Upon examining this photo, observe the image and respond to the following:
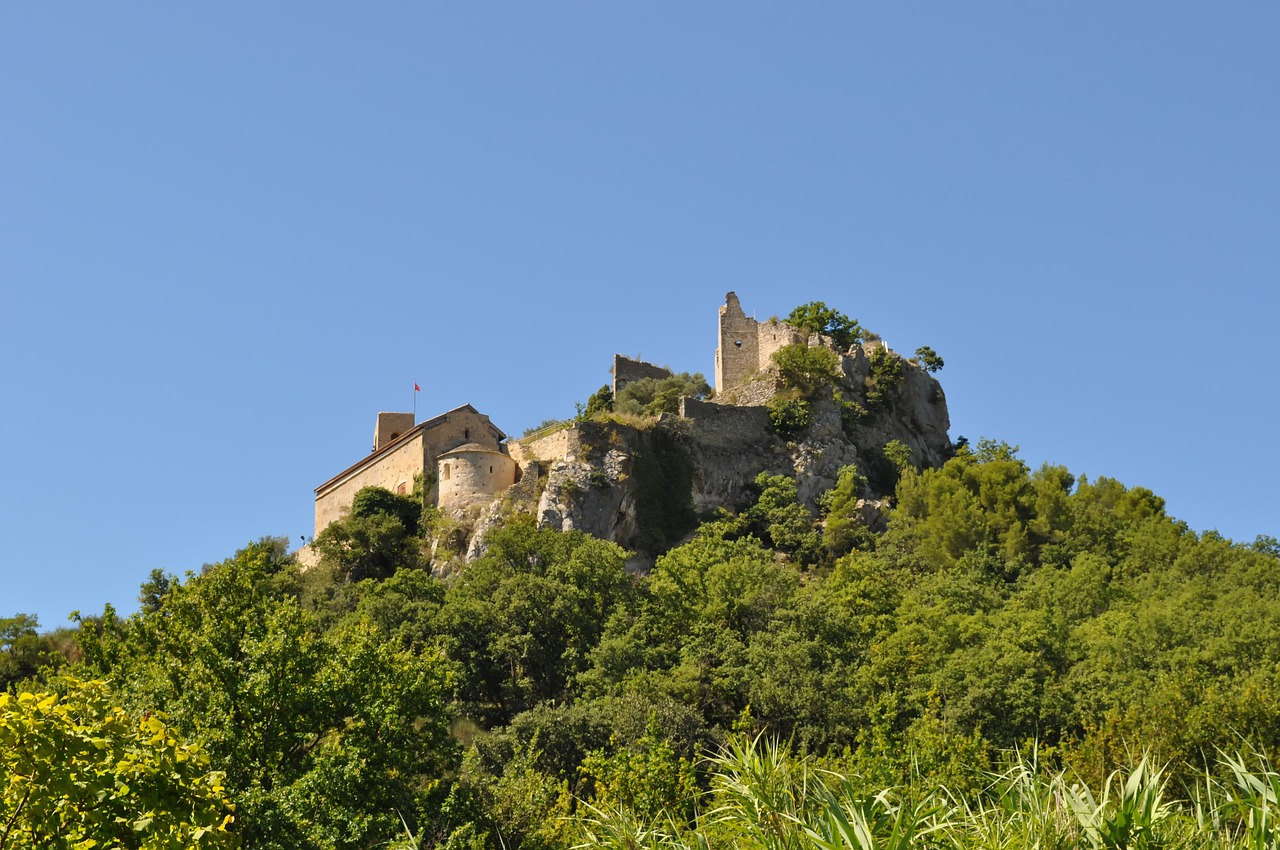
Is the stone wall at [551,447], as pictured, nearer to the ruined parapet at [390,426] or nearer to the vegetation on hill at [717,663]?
the vegetation on hill at [717,663]

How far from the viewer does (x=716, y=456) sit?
166 feet

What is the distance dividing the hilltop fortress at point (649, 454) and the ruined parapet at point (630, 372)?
0.07m

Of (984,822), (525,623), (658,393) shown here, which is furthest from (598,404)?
(984,822)

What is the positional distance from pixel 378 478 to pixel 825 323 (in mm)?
18010

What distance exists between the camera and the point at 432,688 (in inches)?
910

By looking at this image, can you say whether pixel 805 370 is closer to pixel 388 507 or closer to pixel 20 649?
pixel 388 507

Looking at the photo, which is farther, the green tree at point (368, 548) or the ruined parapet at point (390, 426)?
the ruined parapet at point (390, 426)

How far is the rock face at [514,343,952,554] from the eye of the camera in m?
46.8

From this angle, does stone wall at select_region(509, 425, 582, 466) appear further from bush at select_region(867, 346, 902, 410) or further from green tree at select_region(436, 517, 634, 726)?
bush at select_region(867, 346, 902, 410)

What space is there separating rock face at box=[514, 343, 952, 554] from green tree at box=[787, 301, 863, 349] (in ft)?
4.08

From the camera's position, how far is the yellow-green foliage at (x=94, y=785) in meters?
12.5

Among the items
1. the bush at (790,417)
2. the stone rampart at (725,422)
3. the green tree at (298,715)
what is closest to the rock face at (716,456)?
the stone rampart at (725,422)

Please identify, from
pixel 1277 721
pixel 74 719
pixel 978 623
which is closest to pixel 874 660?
pixel 978 623

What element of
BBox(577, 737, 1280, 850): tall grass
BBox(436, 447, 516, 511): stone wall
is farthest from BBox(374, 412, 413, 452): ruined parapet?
BBox(577, 737, 1280, 850): tall grass
